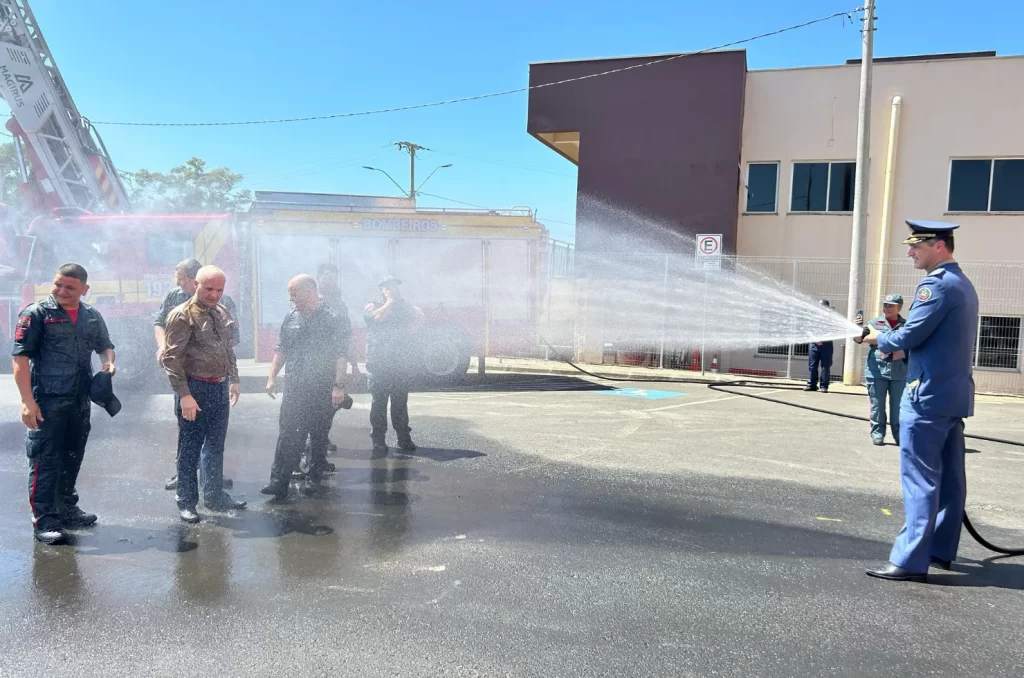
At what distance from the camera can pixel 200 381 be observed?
15.3 ft

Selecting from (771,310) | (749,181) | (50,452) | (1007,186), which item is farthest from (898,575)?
(1007,186)

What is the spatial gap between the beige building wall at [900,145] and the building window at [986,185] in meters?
0.17

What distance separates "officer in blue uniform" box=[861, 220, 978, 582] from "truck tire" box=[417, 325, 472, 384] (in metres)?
8.39

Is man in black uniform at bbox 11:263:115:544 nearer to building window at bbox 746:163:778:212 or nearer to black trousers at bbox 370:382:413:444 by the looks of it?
black trousers at bbox 370:382:413:444

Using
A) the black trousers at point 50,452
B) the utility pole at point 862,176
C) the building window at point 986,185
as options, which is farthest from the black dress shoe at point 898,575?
the building window at point 986,185

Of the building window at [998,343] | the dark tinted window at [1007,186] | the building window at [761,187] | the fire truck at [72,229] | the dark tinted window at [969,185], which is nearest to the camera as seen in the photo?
the fire truck at [72,229]

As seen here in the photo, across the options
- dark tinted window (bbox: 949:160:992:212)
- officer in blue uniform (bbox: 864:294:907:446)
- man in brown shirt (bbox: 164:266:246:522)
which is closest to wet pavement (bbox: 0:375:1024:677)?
man in brown shirt (bbox: 164:266:246:522)

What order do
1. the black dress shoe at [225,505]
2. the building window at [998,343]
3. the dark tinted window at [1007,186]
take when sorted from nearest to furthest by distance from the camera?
1. the black dress shoe at [225,505]
2. the building window at [998,343]
3. the dark tinted window at [1007,186]

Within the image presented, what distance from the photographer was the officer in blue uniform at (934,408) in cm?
373

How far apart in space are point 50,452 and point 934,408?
5.28m

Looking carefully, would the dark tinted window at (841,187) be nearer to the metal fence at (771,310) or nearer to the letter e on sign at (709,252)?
the metal fence at (771,310)

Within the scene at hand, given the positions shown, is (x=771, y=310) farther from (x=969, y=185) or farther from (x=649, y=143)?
(x=969, y=185)

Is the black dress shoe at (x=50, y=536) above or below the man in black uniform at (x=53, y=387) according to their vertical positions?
below

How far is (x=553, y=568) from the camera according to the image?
3.91 m
